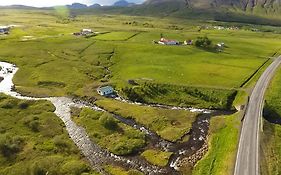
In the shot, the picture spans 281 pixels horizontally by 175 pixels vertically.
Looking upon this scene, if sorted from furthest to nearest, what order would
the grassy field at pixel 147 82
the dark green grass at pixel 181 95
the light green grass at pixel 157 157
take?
1. the dark green grass at pixel 181 95
2. the grassy field at pixel 147 82
3. the light green grass at pixel 157 157

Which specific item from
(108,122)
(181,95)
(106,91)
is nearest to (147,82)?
(181,95)

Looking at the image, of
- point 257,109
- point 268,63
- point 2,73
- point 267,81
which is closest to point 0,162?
point 257,109

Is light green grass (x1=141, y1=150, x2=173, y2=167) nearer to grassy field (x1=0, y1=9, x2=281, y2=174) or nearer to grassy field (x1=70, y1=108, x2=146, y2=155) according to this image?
grassy field (x1=70, y1=108, x2=146, y2=155)

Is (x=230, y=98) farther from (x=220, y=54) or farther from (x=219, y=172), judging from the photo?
(x=220, y=54)

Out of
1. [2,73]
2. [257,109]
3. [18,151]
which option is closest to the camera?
[18,151]

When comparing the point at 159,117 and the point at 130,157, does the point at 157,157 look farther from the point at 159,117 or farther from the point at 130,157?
the point at 159,117

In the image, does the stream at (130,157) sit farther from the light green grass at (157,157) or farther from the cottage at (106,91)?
the cottage at (106,91)

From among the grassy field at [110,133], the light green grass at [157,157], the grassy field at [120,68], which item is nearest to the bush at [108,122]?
the grassy field at [110,133]

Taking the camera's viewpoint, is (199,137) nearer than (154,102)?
Yes
